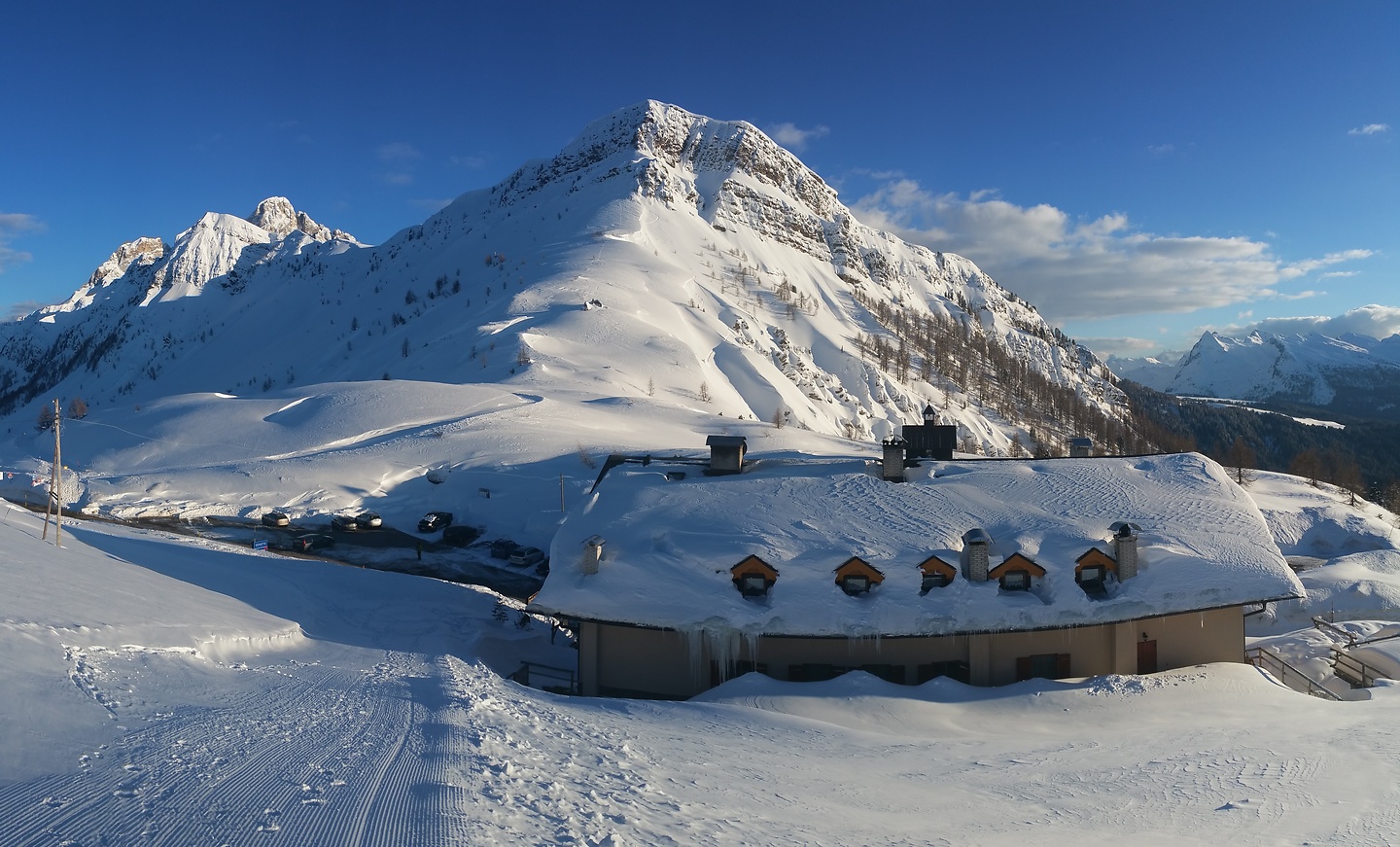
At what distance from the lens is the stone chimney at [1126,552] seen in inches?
830

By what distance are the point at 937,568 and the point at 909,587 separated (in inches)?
39.2

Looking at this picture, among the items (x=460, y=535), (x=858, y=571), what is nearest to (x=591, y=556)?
(x=858, y=571)

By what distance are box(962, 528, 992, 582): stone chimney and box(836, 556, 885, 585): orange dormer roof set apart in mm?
2462

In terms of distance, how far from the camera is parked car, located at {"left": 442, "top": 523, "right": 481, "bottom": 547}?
136 feet

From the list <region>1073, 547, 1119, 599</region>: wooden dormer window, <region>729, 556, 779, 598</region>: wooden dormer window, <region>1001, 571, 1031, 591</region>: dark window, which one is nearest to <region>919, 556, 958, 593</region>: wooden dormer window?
<region>1001, 571, 1031, 591</region>: dark window

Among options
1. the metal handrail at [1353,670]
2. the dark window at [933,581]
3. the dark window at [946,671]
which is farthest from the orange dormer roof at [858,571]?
the metal handrail at [1353,670]

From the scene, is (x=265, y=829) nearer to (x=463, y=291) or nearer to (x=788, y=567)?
(x=788, y=567)

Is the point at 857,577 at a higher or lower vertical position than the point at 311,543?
higher

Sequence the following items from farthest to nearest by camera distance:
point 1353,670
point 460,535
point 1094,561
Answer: point 460,535 → point 1353,670 → point 1094,561

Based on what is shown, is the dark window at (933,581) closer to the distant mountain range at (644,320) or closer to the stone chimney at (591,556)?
the stone chimney at (591,556)

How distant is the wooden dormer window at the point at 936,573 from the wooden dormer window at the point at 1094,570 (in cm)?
359

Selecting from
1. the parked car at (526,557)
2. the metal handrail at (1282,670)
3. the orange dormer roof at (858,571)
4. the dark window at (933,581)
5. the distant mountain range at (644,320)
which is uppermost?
the distant mountain range at (644,320)

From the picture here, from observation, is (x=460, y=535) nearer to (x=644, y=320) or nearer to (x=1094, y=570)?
(x=1094, y=570)

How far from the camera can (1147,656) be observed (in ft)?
71.2
